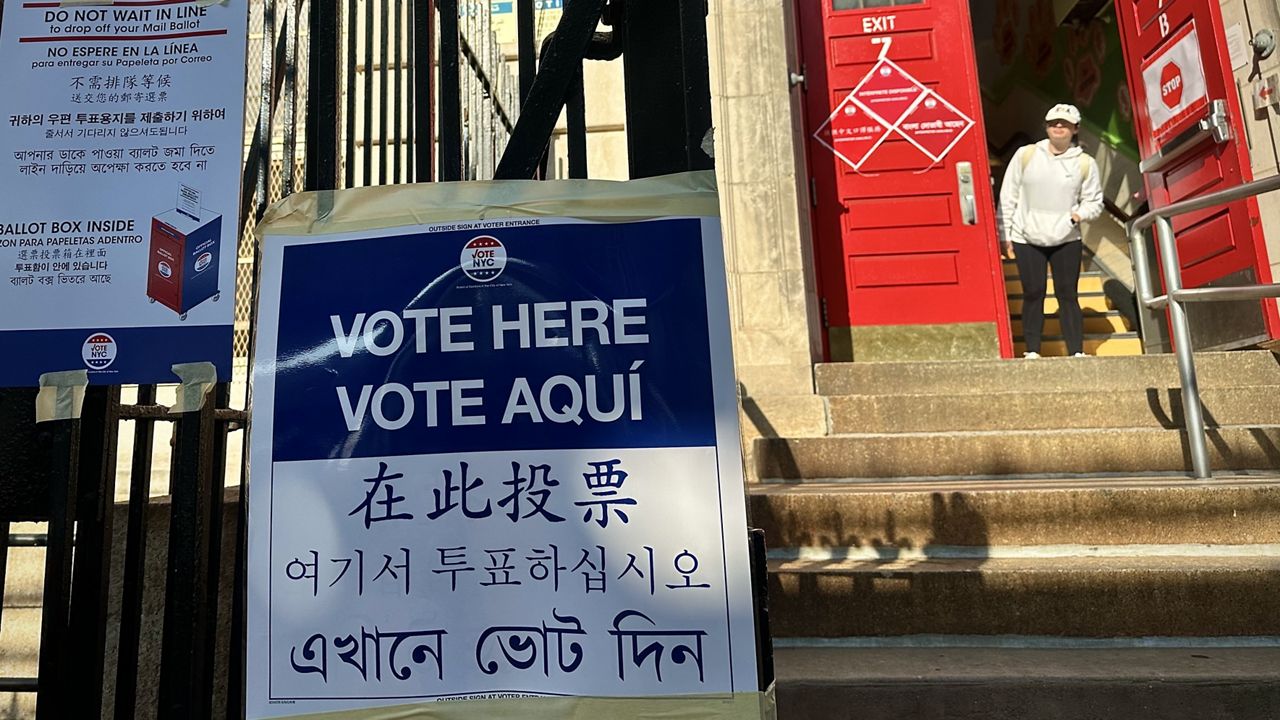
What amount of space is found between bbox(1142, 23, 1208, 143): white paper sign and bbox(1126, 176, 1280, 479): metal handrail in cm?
213

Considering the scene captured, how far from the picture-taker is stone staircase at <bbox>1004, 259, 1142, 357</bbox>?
663cm

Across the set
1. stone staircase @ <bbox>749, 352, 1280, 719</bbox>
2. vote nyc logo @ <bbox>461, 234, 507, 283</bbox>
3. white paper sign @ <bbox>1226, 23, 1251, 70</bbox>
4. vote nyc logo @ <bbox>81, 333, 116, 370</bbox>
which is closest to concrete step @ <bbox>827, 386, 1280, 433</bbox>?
stone staircase @ <bbox>749, 352, 1280, 719</bbox>

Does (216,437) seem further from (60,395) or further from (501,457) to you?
(501,457)

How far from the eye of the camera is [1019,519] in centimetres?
284

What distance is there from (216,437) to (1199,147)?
5.80m

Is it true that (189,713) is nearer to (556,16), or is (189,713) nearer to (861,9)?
(556,16)

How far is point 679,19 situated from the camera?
1495 millimetres

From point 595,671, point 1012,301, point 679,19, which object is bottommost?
point 595,671

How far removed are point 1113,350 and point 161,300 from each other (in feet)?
22.7

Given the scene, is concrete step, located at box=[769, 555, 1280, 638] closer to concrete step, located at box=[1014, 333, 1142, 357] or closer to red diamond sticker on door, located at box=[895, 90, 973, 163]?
red diamond sticker on door, located at box=[895, 90, 973, 163]

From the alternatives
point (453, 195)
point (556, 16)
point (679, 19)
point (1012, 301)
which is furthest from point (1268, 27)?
point (453, 195)

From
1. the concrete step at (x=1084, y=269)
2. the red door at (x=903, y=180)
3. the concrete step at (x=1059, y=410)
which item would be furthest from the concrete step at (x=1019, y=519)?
the concrete step at (x=1084, y=269)

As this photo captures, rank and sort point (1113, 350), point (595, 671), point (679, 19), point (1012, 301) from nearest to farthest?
point (595, 671) → point (679, 19) → point (1113, 350) → point (1012, 301)

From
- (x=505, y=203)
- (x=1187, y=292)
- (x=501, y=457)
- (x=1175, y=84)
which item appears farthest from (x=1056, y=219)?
(x=501, y=457)
